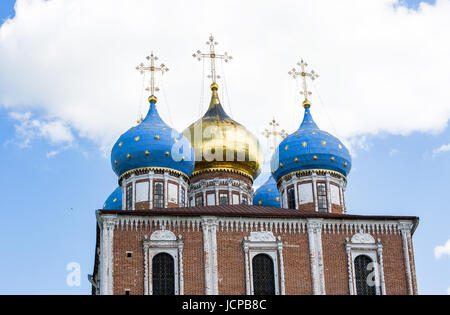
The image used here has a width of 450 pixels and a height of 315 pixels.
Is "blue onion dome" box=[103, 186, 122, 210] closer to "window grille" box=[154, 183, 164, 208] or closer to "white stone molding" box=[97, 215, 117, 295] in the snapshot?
"window grille" box=[154, 183, 164, 208]

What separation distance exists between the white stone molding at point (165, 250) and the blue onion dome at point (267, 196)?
46.7 ft

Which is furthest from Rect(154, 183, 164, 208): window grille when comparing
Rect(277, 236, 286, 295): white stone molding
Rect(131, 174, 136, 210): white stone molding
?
Rect(277, 236, 286, 295): white stone molding

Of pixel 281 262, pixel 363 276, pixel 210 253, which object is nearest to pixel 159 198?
pixel 210 253

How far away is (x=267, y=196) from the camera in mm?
44875

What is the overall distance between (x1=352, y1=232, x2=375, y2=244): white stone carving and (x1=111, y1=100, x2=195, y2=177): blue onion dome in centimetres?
925

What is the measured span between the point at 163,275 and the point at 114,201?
1358 centimetres

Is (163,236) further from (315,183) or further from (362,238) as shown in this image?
(315,183)

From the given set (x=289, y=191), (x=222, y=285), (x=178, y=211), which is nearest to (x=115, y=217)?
(x=178, y=211)

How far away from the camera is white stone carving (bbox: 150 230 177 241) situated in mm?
30719

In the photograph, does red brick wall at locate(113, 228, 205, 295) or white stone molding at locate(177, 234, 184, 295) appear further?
white stone molding at locate(177, 234, 184, 295)

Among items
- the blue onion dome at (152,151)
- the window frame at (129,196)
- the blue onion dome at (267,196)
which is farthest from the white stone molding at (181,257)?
the blue onion dome at (267,196)

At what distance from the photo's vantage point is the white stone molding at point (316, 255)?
101 feet
